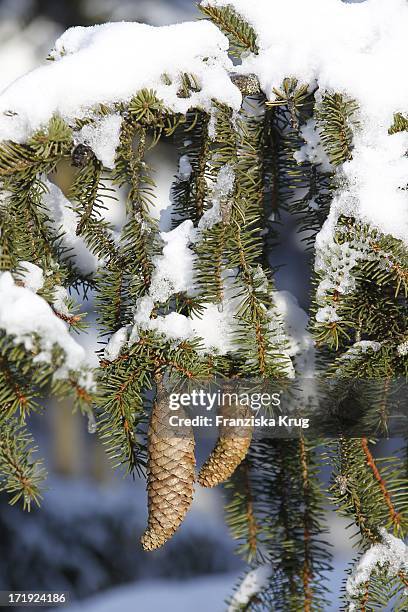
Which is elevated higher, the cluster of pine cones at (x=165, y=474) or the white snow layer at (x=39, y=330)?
the white snow layer at (x=39, y=330)

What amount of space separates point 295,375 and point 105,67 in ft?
1.36

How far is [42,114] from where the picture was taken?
688mm

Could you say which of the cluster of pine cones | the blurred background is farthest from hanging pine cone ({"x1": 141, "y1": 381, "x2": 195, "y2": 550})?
the blurred background

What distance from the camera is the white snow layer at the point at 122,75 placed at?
2.27ft

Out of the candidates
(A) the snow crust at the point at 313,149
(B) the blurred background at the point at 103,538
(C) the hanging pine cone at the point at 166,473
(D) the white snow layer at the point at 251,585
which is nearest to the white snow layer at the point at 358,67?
(A) the snow crust at the point at 313,149

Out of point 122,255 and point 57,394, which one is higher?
point 122,255

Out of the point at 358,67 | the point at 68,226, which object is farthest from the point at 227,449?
the point at 358,67

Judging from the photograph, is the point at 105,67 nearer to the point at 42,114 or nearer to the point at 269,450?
the point at 42,114

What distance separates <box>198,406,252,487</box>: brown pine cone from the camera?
771 millimetres

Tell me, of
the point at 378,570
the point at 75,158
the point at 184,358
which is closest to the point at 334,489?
the point at 378,570

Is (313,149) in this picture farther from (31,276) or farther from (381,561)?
(381,561)

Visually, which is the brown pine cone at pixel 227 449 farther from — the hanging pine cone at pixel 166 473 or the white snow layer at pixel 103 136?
the white snow layer at pixel 103 136

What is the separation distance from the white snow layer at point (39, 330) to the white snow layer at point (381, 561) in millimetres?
431

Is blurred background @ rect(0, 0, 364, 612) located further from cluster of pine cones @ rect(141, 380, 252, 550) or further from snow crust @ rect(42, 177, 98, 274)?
cluster of pine cones @ rect(141, 380, 252, 550)
